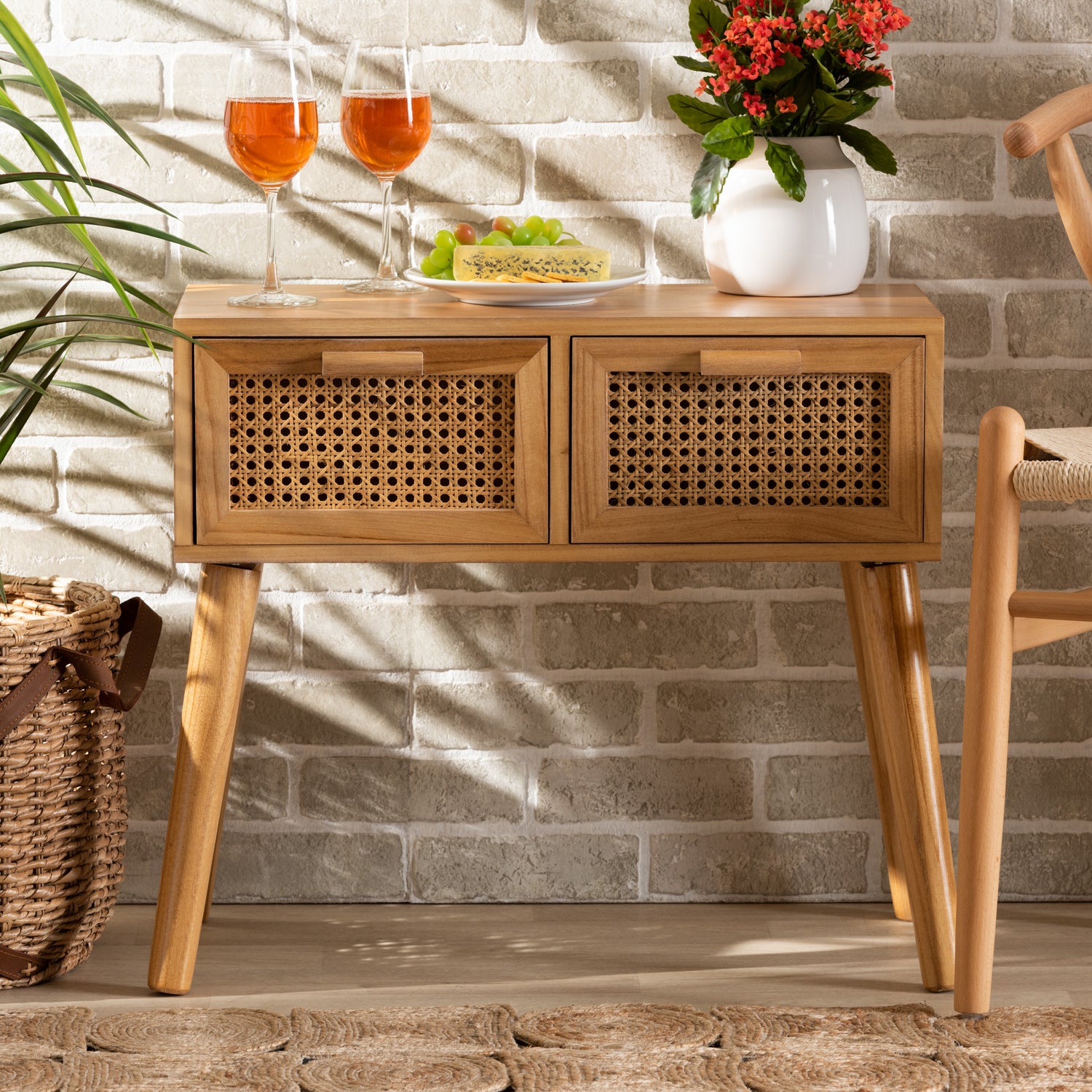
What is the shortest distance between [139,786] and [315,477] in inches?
23.4

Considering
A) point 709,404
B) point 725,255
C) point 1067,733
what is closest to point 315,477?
point 709,404

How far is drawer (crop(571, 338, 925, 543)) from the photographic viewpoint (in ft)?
4.98

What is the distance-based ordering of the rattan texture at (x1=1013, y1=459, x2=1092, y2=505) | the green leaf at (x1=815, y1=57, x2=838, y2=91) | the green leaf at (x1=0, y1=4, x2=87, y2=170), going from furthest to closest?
1. the green leaf at (x1=815, y1=57, x2=838, y2=91)
2. the rattan texture at (x1=1013, y1=459, x2=1092, y2=505)
3. the green leaf at (x1=0, y1=4, x2=87, y2=170)

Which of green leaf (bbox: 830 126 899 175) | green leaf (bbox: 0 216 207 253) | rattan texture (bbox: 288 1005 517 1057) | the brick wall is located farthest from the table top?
rattan texture (bbox: 288 1005 517 1057)

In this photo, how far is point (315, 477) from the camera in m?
1.54

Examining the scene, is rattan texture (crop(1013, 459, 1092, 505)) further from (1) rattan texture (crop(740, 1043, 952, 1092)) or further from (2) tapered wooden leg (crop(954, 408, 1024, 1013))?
(1) rattan texture (crop(740, 1043, 952, 1092))

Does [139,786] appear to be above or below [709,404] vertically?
below

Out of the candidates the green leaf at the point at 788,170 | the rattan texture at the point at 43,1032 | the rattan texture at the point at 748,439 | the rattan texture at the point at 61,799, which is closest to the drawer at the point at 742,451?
the rattan texture at the point at 748,439

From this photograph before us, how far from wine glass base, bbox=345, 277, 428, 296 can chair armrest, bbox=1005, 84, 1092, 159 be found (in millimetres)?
650

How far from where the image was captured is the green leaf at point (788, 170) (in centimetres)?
159

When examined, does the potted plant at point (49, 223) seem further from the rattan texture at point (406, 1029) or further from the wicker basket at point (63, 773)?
the rattan texture at point (406, 1029)

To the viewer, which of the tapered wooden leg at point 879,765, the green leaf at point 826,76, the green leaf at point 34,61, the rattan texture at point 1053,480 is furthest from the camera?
the tapered wooden leg at point 879,765

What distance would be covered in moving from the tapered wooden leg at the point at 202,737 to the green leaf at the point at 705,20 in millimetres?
763

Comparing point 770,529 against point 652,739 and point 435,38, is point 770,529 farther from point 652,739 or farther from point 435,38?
point 435,38
